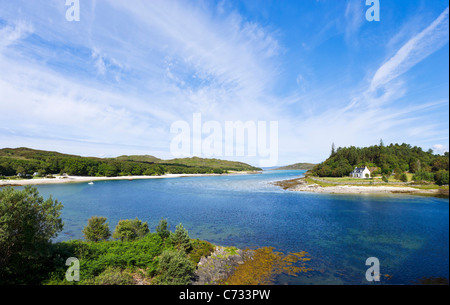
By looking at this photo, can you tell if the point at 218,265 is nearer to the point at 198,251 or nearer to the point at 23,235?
the point at 198,251

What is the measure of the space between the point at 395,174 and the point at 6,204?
961 inches

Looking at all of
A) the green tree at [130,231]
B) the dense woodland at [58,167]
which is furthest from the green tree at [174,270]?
the dense woodland at [58,167]

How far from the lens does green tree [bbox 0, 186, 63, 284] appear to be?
451 inches

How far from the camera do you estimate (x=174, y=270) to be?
13.6 m

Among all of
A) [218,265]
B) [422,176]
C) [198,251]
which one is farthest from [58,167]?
[422,176]

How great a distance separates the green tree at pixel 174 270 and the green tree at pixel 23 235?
25.3 ft

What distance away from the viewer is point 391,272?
1662 cm

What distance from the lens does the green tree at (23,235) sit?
37.6 feet

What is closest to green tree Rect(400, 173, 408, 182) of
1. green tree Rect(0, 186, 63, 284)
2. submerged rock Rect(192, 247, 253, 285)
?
submerged rock Rect(192, 247, 253, 285)
